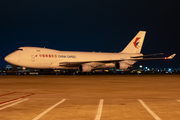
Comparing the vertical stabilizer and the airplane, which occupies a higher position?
the vertical stabilizer

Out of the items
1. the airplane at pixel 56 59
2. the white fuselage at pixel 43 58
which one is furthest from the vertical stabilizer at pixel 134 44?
the white fuselage at pixel 43 58

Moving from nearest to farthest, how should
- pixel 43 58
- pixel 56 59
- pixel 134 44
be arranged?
pixel 43 58
pixel 56 59
pixel 134 44

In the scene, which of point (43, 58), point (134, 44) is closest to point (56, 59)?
point (43, 58)

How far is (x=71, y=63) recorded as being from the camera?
137 ft

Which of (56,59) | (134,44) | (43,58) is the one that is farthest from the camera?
(134,44)

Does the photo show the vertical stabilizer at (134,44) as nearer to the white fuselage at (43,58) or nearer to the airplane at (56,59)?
the airplane at (56,59)

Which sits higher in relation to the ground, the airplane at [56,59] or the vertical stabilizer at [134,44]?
the vertical stabilizer at [134,44]

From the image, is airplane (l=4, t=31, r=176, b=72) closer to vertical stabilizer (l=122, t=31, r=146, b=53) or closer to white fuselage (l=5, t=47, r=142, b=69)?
white fuselage (l=5, t=47, r=142, b=69)

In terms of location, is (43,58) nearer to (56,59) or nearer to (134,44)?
(56,59)

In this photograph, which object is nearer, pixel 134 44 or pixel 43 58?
pixel 43 58

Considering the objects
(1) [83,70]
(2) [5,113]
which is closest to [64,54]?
(1) [83,70]

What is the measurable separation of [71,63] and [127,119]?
35258 millimetres

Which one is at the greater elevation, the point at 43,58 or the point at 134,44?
the point at 134,44

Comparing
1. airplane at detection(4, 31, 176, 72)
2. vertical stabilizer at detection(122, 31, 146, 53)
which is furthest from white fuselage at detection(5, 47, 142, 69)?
vertical stabilizer at detection(122, 31, 146, 53)
